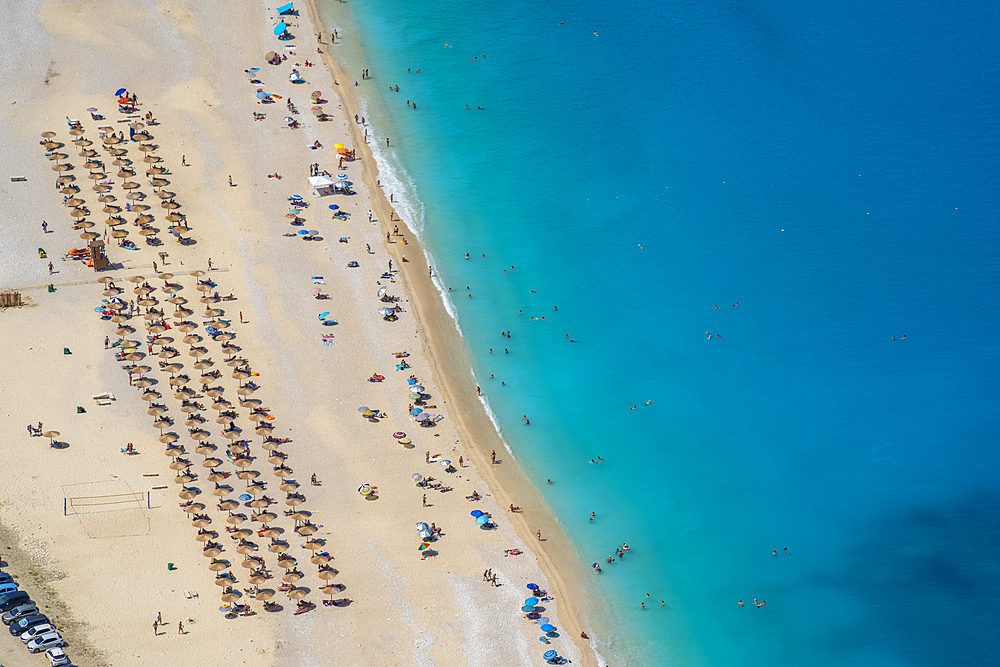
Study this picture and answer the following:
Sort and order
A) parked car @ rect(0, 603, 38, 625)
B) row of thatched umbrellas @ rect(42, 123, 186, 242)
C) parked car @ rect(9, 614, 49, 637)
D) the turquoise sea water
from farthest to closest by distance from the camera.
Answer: row of thatched umbrellas @ rect(42, 123, 186, 242)
the turquoise sea water
parked car @ rect(0, 603, 38, 625)
parked car @ rect(9, 614, 49, 637)

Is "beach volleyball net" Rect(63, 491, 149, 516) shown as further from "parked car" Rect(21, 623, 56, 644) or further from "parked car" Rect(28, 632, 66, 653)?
"parked car" Rect(28, 632, 66, 653)

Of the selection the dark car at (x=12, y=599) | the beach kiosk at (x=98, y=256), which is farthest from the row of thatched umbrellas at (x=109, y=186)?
the dark car at (x=12, y=599)

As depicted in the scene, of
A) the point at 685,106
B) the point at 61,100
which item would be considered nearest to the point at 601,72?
the point at 685,106

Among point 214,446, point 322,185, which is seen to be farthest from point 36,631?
point 322,185

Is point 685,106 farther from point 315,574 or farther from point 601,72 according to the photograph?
point 315,574

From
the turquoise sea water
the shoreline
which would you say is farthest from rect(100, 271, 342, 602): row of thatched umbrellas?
the turquoise sea water

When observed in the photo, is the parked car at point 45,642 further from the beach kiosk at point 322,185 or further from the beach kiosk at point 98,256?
the beach kiosk at point 322,185
